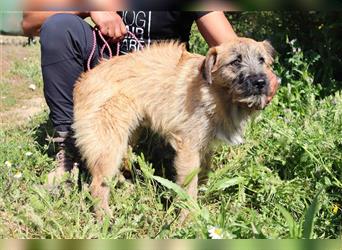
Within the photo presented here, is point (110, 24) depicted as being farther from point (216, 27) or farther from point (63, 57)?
point (216, 27)

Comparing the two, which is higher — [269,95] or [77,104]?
[269,95]

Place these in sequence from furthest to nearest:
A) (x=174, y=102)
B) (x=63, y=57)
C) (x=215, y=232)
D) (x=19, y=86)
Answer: (x=19, y=86) → (x=63, y=57) → (x=174, y=102) → (x=215, y=232)

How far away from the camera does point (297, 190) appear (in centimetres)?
317

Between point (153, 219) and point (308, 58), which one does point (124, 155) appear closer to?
point (153, 219)

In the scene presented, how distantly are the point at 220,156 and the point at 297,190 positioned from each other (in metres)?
1.02

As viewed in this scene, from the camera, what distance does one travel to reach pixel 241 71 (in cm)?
317

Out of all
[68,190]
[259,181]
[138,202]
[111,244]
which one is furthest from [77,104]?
[111,244]

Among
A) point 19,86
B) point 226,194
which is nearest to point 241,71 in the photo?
point 226,194

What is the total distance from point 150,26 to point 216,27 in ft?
2.35

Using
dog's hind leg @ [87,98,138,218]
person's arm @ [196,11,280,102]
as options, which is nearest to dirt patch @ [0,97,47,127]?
dog's hind leg @ [87,98,138,218]

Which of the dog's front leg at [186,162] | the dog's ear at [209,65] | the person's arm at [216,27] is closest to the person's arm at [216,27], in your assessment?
the person's arm at [216,27]

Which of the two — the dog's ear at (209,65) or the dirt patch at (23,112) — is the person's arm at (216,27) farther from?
the dirt patch at (23,112)

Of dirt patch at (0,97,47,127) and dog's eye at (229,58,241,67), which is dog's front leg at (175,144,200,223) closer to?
dog's eye at (229,58,241,67)

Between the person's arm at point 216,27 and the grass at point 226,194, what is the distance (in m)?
0.79
